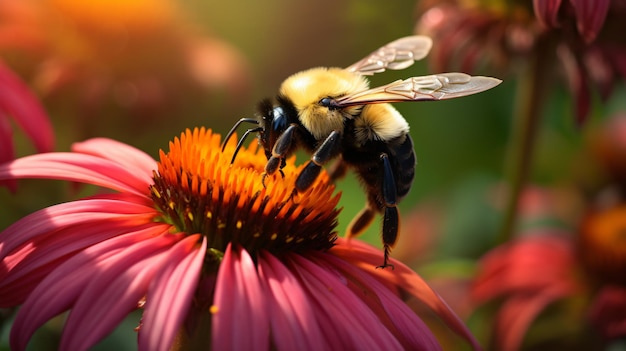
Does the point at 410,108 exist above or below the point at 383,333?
below

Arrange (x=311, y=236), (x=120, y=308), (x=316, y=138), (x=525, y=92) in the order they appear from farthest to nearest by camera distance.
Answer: (x=525, y=92)
(x=316, y=138)
(x=311, y=236)
(x=120, y=308)

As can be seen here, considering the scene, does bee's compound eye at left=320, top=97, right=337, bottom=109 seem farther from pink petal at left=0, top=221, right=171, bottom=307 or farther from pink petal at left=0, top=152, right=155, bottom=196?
pink petal at left=0, top=221, right=171, bottom=307

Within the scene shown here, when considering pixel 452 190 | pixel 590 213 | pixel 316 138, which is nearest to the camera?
pixel 316 138

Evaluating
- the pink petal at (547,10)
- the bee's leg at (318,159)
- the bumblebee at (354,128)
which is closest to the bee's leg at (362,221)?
the bumblebee at (354,128)

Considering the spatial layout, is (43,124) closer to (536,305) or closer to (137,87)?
(137,87)

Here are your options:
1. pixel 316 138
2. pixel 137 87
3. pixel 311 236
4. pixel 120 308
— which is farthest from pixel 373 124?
pixel 137 87

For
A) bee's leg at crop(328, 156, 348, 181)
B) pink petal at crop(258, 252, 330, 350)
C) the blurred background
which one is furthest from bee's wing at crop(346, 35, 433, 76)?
pink petal at crop(258, 252, 330, 350)

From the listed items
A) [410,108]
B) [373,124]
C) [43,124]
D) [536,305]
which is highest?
[43,124]

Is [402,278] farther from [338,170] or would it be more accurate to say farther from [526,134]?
[526,134]
